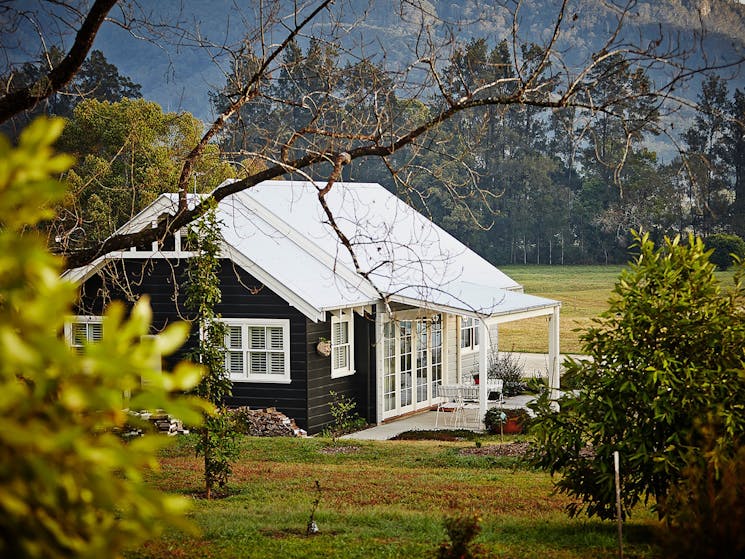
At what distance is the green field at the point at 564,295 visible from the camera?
4691 cm

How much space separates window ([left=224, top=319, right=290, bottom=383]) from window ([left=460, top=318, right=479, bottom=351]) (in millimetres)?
7437

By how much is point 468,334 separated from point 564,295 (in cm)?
3364

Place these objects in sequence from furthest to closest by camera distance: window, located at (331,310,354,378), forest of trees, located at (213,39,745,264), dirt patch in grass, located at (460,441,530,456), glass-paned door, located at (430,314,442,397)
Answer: forest of trees, located at (213,39,745,264), glass-paned door, located at (430,314,442,397), window, located at (331,310,354,378), dirt patch in grass, located at (460,441,530,456)

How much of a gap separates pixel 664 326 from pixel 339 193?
17.3 m

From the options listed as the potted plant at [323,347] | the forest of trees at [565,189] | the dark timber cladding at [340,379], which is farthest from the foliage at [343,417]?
the forest of trees at [565,189]

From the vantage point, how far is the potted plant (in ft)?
62.0

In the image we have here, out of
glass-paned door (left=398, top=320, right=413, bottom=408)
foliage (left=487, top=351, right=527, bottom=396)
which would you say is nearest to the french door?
glass-paned door (left=398, top=320, right=413, bottom=408)

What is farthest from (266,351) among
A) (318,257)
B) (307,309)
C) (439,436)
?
(439,436)

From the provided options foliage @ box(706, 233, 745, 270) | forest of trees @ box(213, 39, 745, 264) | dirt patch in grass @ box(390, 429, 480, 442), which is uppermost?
forest of trees @ box(213, 39, 745, 264)

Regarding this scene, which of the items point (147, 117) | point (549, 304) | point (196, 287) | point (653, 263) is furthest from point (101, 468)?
point (147, 117)

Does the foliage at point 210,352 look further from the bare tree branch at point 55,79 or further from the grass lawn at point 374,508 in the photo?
the bare tree branch at point 55,79

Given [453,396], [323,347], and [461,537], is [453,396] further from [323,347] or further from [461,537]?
[461,537]

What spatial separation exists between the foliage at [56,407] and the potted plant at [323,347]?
16627 mm

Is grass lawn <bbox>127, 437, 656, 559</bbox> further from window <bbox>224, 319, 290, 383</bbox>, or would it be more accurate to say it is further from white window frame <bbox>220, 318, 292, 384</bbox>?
window <bbox>224, 319, 290, 383</bbox>
